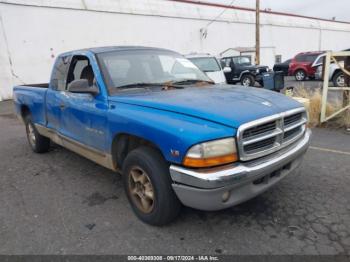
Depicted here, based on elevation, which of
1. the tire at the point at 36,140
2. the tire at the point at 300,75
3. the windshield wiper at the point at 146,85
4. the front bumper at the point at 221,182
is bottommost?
the tire at the point at 300,75

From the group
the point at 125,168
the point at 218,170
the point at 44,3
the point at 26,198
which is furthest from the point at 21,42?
the point at 218,170

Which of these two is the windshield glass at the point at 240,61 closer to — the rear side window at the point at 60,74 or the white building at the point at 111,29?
the white building at the point at 111,29

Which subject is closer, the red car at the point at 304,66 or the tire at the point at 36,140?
the tire at the point at 36,140

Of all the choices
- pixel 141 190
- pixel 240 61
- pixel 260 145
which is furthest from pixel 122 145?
pixel 240 61

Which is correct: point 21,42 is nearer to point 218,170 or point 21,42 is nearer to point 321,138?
point 321,138

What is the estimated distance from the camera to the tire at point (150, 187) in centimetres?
288

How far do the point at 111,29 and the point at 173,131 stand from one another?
1863 centimetres

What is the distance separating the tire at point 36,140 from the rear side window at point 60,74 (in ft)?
4.25

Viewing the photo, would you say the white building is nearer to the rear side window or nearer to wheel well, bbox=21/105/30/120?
wheel well, bbox=21/105/30/120

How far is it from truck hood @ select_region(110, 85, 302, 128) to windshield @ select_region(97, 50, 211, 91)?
0.97 ft

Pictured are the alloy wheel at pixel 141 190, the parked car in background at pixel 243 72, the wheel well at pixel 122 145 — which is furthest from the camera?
the parked car in background at pixel 243 72

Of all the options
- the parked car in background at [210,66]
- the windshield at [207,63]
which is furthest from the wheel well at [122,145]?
the windshield at [207,63]

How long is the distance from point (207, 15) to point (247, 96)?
23963 mm

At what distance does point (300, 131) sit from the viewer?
3480mm
